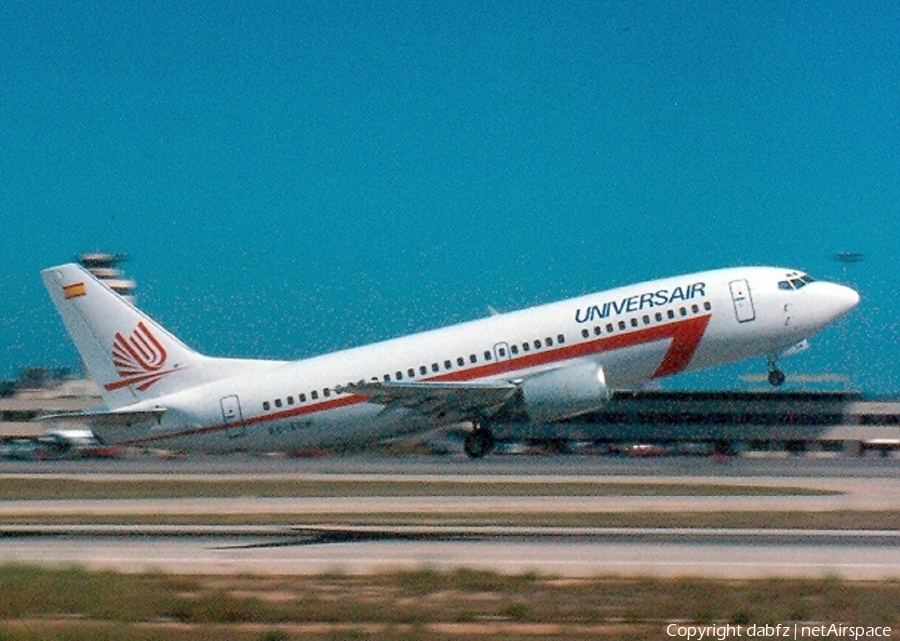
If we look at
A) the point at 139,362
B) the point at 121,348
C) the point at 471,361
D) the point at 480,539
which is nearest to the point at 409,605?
the point at 480,539

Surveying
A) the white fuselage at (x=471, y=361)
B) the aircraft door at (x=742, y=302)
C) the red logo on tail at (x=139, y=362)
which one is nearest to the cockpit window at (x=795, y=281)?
the white fuselage at (x=471, y=361)

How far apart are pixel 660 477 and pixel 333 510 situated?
25288 millimetres

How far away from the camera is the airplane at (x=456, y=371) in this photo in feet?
125

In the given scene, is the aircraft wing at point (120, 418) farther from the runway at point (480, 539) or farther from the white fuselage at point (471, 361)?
the runway at point (480, 539)

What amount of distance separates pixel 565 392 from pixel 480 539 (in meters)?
5.86

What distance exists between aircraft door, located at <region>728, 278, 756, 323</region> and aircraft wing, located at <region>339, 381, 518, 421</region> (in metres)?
7.17

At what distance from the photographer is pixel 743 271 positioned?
132ft

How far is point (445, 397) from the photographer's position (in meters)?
37.9

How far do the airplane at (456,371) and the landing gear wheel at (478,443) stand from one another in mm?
41

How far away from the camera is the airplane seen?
38125mm

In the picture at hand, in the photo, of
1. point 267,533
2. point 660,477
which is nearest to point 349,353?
point 267,533

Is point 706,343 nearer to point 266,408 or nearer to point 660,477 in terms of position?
point 266,408

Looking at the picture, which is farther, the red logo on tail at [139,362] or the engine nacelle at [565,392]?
the red logo on tail at [139,362]

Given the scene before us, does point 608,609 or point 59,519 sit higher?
point 59,519
